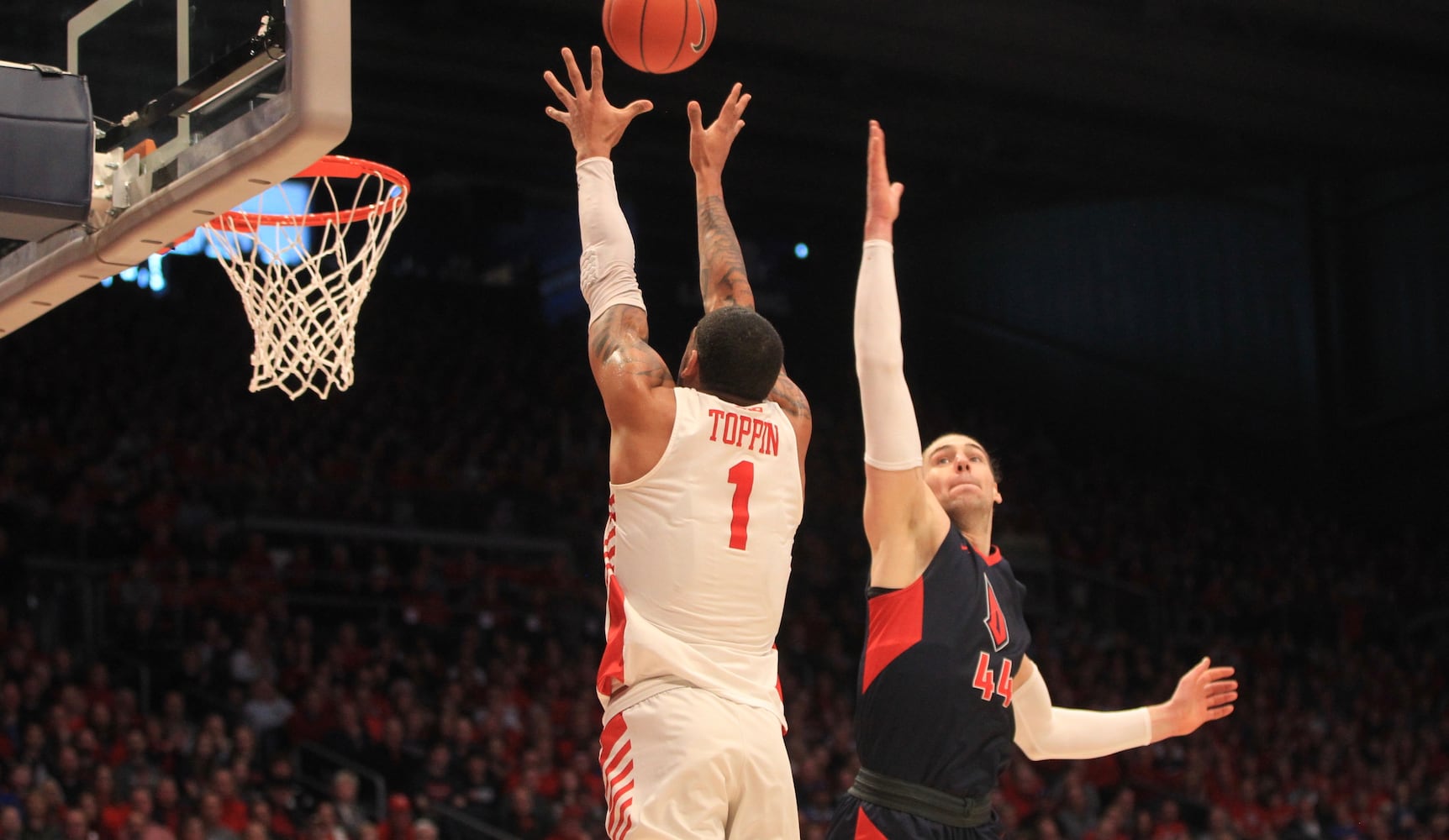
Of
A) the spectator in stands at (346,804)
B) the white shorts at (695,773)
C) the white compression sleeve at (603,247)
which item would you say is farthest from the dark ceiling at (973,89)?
the white shorts at (695,773)

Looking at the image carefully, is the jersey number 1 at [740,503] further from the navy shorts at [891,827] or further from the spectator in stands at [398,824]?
the spectator in stands at [398,824]

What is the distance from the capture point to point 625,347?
348 centimetres

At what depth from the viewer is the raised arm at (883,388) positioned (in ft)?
11.9

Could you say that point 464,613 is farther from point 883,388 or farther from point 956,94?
point 883,388

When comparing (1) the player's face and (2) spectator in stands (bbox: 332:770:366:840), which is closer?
(1) the player's face

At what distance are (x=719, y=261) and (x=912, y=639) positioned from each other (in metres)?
1.05

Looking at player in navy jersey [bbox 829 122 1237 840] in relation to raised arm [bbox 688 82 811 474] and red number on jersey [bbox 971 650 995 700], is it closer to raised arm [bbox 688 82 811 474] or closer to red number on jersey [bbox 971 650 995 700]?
red number on jersey [bbox 971 650 995 700]

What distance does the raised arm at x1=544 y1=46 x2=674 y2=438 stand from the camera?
3.43 m

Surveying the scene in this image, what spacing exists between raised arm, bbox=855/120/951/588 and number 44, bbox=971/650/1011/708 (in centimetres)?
35

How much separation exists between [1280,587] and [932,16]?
8.18 meters

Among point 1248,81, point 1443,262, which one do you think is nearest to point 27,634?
point 1248,81

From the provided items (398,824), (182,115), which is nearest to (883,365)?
(182,115)

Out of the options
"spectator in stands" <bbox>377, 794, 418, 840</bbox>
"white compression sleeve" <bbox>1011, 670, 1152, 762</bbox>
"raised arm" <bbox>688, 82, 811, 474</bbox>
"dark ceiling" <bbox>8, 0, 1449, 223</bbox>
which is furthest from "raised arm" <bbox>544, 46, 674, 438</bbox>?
"dark ceiling" <bbox>8, 0, 1449, 223</bbox>

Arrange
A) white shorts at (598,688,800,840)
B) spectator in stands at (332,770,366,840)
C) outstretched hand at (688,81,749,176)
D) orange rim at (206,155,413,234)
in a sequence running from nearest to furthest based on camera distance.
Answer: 1. white shorts at (598,688,800,840)
2. outstretched hand at (688,81,749,176)
3. orange rim at (206,155,413,234)
4. spectator in stands at (332,770,366,840)
